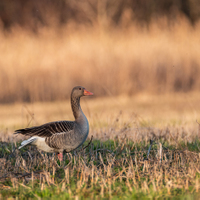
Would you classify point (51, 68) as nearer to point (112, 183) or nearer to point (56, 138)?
point (56, 138)

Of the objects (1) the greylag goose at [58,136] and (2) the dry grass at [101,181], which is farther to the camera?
(1) the greylag goose at [58,136]

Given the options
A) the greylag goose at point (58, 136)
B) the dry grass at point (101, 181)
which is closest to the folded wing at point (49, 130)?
the greylag goose at point (58, 136)

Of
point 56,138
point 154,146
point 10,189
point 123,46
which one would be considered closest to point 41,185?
point 10,189

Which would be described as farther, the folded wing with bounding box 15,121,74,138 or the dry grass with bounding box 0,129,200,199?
the folded wing with bounding box 15,121,74,138

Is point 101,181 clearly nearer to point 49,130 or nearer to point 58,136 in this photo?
point 58,136

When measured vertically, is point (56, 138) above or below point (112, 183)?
above

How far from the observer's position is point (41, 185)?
174 inches

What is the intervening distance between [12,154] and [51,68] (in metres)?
7.28

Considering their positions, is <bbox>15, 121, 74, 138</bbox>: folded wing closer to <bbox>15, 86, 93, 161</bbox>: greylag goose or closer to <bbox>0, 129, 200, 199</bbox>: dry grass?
<bbox>15, 86, 93, 161</bbox>: greylag goose

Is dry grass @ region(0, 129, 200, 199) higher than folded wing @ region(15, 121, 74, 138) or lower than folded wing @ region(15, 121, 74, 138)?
lower

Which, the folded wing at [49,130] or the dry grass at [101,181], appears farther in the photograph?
the folded wing at [49,130]

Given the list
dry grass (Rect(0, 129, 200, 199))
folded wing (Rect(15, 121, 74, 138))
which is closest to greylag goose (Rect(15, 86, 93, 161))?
folded wing (Rect(15, 121, 74, 138))

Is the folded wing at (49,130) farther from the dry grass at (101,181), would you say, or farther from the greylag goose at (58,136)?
the dry grass at (101,181)

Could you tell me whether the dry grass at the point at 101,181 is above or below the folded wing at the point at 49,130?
below
